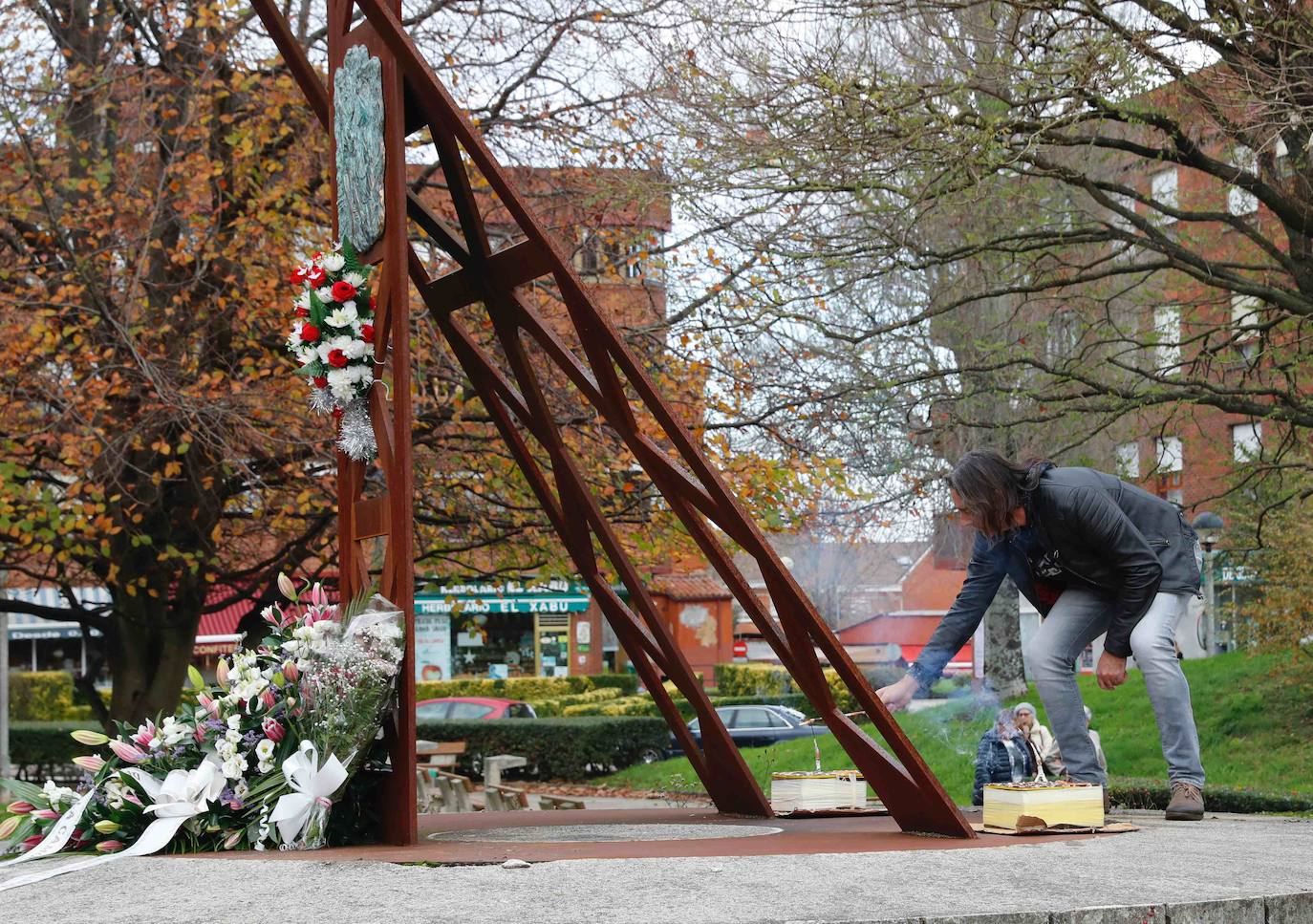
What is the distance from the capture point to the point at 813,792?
7793 mm

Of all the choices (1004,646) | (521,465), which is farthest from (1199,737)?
(521,465)

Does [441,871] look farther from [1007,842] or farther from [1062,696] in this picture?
[1062,696]

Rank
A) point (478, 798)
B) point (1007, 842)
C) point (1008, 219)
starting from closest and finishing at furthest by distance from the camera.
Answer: point (1007, 842) → point (1008, 219) → point (478, 798)

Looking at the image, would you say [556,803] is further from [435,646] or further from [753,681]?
[435,646]

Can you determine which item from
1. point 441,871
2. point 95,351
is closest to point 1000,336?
point 95,351

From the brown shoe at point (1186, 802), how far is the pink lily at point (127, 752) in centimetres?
455

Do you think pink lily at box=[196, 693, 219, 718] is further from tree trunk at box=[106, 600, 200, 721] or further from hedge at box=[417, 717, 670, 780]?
hedge at box=[417, 717, 670, 780]

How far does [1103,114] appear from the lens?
10.3 metres

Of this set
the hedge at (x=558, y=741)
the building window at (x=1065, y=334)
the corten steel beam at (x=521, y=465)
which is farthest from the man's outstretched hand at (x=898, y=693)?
the hedge at (x=558, y=741)

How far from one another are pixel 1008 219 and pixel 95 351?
341 inches

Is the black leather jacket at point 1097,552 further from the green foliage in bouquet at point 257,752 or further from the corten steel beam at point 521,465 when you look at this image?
the green foliage in bouquet at point 257,752

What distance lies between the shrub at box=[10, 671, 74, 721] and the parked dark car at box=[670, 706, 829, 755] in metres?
14.6

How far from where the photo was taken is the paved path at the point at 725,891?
4070mm

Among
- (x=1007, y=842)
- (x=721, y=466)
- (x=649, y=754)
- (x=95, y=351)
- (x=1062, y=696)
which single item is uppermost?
(x=95, y=351)
